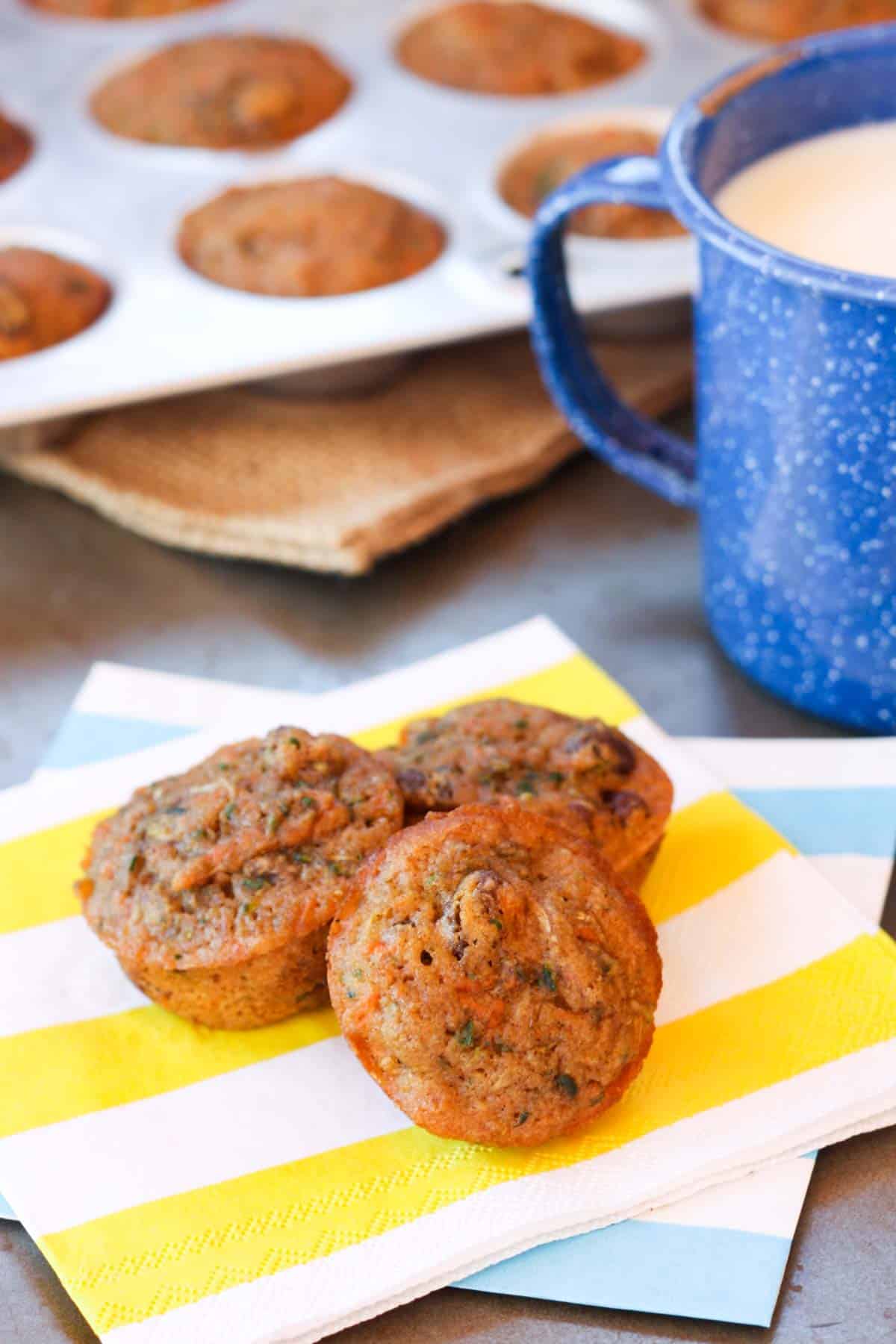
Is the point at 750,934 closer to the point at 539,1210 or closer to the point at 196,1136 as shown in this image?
the point at 539,1210

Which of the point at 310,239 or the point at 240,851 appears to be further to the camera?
the point at 310,239

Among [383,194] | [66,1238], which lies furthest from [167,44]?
[66,1238]

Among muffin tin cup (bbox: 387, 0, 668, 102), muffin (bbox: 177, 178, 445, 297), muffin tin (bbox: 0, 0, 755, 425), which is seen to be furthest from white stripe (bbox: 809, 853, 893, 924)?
muffin tin cup (bbox: 387, 0, 668, 102)

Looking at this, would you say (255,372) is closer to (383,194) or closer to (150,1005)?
(383,194)

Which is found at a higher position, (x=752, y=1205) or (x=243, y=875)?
(x=243, y=875)

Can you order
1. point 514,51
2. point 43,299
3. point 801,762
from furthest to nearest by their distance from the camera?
point 514,51, point 43,299, point 801,762

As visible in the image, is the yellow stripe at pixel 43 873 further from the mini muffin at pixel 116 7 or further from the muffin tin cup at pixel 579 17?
the mini muffin at pixel 116 7

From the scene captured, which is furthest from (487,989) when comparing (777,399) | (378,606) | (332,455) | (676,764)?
(332,455)

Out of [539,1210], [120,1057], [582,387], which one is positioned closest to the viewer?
[539,1210]
